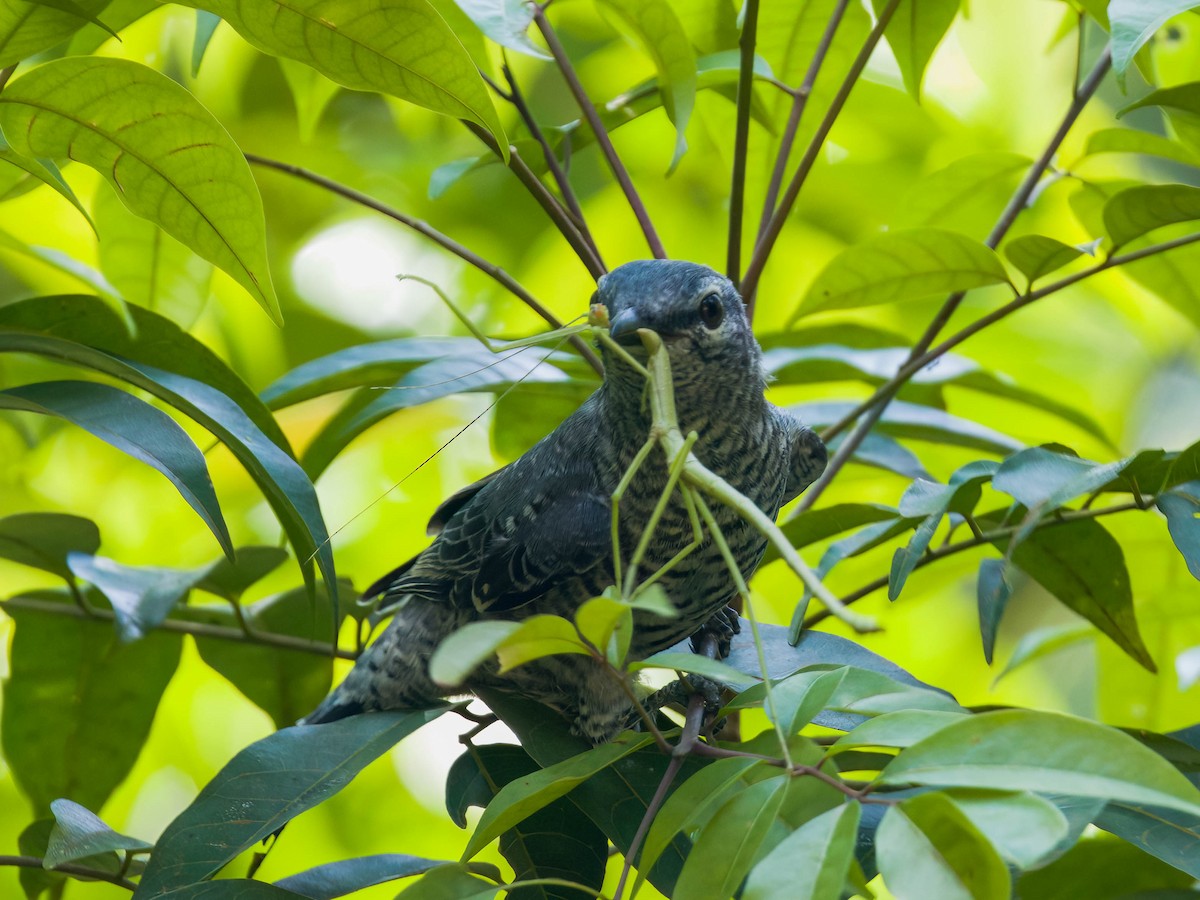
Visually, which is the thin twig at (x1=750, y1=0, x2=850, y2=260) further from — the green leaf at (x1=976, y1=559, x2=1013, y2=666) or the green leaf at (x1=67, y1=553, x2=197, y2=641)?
the green leaf at (x1=67, y1=553, x2=197, y2=641)

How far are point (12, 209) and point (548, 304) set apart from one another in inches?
39.6

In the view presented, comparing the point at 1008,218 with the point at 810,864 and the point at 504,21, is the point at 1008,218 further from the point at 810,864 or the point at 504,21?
the point at 810,864

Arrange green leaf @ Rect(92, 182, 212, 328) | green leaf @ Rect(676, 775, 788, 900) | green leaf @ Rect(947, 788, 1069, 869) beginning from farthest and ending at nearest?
green leaf @ Rect(92, 182, 212, 328), green leaf @ Rect(676, 775, 788, 900), green leaf @ Rect(947, 788, 1069, 869)

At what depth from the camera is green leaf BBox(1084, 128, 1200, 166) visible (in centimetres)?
108

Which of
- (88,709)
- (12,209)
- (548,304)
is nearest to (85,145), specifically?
(88,709)

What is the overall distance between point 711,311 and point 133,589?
25.4 inches

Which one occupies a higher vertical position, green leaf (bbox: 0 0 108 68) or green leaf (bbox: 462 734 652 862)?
green leaf (bbox: 0 0 108 68)

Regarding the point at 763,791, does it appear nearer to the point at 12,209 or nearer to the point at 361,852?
the point at 361,852

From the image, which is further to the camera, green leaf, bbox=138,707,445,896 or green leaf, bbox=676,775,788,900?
green leaf, bbox=138,707,445,896

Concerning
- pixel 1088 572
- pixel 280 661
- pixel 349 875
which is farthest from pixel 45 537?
pixel 1088 572

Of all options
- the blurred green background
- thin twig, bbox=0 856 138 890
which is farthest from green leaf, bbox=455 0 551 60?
the blurred green background

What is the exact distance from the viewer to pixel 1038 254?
1027 millimetres

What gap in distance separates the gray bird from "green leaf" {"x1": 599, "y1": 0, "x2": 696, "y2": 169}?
0.47 ft

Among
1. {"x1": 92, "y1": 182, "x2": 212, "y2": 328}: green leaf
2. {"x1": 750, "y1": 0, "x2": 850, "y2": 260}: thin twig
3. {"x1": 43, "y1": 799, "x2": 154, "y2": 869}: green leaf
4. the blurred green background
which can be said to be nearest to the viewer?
{"x1": 43, "y1": 799, "x2": 154, "y2": 869}: green leaf
